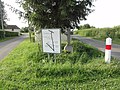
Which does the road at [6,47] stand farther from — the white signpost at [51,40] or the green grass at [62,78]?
the green grass at [62,78]

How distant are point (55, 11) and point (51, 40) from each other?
9.43ft

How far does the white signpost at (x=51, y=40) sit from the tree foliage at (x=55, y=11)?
79.6 inches

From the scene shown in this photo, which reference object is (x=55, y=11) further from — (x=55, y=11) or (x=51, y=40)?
(x=51, y=40)

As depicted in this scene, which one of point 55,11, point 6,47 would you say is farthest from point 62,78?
point 6,47

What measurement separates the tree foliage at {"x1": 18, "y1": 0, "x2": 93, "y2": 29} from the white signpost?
2.02 metres

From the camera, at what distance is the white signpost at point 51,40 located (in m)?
6.33

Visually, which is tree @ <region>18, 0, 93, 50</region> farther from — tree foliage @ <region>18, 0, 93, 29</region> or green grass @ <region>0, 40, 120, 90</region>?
green grass @ <region>0, 40, 120, 90</region>

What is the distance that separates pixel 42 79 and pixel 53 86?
554 millimetres

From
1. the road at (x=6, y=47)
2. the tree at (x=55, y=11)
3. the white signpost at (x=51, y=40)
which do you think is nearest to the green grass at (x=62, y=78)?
the white signpost at (x=51, y=40)

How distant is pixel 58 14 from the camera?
863 centimetres

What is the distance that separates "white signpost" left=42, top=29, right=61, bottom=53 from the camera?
20.8 feet

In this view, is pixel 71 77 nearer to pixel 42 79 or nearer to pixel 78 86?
pixel 78 86

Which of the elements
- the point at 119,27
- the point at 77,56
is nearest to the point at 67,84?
the point at 77,56

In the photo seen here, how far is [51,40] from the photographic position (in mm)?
6426
